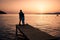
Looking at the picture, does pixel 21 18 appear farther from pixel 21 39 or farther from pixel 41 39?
pixel 41 39

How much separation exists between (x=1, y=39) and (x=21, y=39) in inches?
121

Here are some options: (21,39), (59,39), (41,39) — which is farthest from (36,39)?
(21,39)

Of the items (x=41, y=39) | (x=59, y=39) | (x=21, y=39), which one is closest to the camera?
(x=59, y=39)

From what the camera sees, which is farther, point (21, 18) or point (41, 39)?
point (21, 18)

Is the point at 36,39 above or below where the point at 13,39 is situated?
above

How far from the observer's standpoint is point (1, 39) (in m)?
27.3

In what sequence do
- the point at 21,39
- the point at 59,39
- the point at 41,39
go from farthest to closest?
the point at 21,39
the point at 41,39
the point at 59,39

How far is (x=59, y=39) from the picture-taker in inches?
473

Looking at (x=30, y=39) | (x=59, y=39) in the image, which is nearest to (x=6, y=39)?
(x=30, y=39)

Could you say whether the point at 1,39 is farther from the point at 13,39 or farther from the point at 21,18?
the point at 21,18

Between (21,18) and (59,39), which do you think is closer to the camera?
(59,39)

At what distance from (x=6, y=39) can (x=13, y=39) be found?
106 centimetres

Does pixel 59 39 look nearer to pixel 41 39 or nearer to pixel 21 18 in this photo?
pixel 41 39

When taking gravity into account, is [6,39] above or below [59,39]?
below
